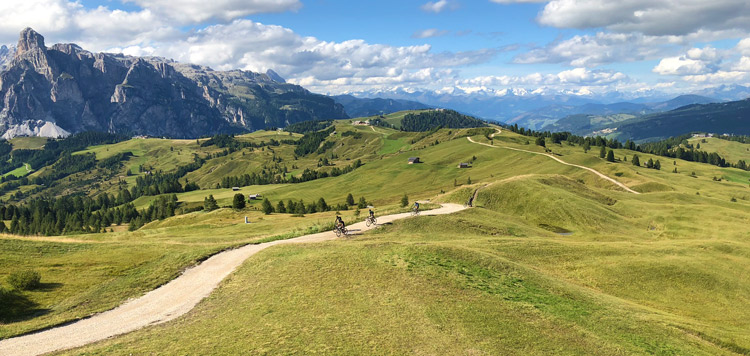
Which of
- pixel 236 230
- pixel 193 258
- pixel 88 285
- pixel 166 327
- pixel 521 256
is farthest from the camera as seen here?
pixel 236 230

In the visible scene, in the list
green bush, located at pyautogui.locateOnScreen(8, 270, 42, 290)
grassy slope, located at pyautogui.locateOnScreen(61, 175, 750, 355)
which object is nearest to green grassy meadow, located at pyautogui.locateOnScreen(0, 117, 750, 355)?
grassy slope, located at pyautogui.locateOnScreen(61, 175, 750, 355)

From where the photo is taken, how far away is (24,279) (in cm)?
3114

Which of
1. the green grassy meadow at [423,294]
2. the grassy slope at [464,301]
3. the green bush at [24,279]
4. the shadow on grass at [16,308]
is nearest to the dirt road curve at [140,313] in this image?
the green grassy meadow at [423,294]

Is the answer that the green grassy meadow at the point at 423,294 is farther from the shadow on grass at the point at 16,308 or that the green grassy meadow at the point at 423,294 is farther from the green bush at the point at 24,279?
the green bush at the point at 24,279

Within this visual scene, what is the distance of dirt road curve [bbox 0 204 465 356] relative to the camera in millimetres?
22578

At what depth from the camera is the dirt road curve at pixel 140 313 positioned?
22.6 meters

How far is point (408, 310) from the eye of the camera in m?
27.3

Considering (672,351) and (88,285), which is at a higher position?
(88,285)

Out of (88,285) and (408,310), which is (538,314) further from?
(88,285)

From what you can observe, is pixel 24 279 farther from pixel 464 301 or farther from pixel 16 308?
pixel 464 301

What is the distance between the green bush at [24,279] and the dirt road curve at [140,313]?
28.5 feet

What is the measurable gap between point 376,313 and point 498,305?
33.4ft

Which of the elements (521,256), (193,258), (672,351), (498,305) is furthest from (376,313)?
(521,256)

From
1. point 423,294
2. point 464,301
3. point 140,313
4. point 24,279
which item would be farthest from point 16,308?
point 464,301
